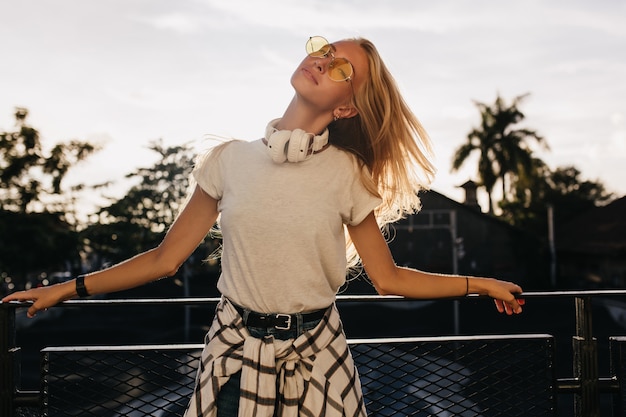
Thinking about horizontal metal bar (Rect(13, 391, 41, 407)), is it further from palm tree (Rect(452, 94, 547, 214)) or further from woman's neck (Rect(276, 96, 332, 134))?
palm tree (Rect(452, 94, 547, 214))

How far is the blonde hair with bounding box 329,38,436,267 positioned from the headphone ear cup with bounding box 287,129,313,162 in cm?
23

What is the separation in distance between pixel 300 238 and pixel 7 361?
3.96 feet

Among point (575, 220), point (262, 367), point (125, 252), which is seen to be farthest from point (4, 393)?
point (575, 220)

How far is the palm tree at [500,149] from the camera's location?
42656mm

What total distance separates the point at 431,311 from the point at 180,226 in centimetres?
3792

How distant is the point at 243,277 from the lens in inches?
70.1

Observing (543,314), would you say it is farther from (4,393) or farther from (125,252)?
(4,393)

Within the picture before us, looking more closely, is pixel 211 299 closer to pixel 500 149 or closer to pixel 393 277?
pixel 393 277

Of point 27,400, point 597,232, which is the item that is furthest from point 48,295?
point 597,232

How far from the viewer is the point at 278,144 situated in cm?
174

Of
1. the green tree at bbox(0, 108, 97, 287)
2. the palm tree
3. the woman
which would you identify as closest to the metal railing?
the woman

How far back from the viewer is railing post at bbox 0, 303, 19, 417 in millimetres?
2207

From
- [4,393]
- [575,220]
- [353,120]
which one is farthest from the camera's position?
[575,220]

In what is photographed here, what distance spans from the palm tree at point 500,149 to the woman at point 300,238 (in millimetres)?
42068
